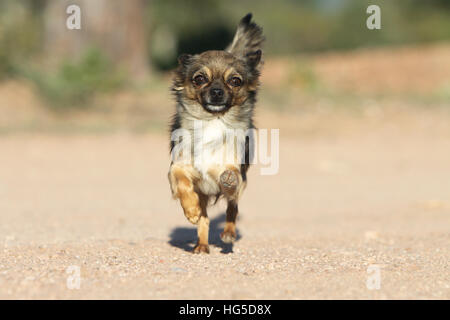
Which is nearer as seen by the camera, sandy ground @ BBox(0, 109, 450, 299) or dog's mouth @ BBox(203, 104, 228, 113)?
sandy ground @ BBox(0, 109, 450, 299)

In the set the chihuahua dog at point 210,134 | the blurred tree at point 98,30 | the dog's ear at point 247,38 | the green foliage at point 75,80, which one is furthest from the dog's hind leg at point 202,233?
the blurred tree at point 98,30

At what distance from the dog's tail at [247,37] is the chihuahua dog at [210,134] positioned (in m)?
0.86

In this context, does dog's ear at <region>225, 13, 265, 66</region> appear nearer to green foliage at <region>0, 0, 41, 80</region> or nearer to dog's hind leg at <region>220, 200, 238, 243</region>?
dog's hind leg at <region>220, 200, 238, 243</region>

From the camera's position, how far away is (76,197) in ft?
31.0

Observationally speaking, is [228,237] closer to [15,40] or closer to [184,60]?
[184,60]

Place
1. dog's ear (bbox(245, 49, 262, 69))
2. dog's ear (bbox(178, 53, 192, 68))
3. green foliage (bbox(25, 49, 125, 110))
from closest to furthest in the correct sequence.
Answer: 1. dog's ear (bbox(178, 53, 192, 68))
2. dog's ear (bbox(245, 49, 262, 69))
3. green foliage (bbox(25, 49, 125, 110))

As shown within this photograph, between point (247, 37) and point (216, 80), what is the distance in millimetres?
1313

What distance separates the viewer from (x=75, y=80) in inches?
628

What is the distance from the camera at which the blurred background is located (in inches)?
628

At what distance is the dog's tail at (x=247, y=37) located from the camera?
680 cm

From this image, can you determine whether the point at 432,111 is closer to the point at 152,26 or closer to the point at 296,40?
the point at 152,26

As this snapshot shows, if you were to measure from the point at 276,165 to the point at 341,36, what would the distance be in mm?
26902

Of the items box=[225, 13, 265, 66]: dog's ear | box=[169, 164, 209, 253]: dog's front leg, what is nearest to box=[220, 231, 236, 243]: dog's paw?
box=[169, 164, 209, 253]: dog's front leg

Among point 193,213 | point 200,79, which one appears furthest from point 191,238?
point 200,79
